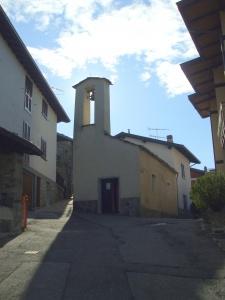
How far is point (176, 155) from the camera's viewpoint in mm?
35688

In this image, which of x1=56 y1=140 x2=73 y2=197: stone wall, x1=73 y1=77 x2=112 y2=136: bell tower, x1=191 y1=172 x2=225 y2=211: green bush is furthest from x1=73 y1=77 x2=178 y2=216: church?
x1=56 y1=140 x2=73 y2=197: stone wall

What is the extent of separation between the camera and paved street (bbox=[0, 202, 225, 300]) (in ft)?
23.6

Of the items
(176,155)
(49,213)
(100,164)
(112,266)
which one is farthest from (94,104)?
(112,266)

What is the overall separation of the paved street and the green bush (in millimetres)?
905

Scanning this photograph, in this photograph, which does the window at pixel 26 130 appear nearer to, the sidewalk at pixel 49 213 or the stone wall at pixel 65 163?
the sidewalk at pixel 49 213

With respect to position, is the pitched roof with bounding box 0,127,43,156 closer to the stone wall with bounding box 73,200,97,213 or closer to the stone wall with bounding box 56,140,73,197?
the stone wall with bounding box 73,200,97,213

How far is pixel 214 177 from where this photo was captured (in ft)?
42.7

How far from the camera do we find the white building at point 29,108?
69.4ft

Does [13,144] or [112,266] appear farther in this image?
[13,144]

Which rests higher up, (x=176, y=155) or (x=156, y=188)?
(x=176, y=155)

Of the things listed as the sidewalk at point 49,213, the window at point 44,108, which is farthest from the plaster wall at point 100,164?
the window at point 44,108

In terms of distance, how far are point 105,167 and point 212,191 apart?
12553mm

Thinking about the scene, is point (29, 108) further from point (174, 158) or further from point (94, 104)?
point (174, 158)

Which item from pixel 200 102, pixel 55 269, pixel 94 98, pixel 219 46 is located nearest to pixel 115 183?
pixel 94 98
